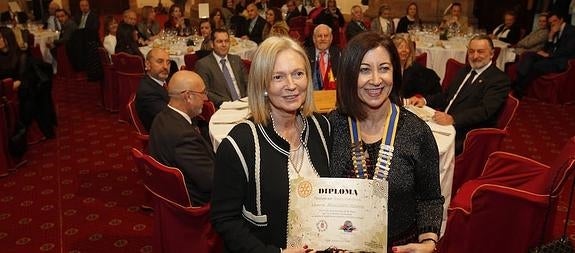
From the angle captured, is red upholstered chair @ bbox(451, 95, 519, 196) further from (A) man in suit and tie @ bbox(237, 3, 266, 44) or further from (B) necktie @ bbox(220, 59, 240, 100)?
(A) man in suit and tie @ bbox(237, 3, 266, 44)

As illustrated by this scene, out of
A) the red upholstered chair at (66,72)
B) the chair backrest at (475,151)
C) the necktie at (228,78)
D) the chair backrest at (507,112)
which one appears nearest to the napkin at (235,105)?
the necktie at (228,78)

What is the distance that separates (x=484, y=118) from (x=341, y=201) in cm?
286

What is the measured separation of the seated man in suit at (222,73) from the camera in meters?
5.18

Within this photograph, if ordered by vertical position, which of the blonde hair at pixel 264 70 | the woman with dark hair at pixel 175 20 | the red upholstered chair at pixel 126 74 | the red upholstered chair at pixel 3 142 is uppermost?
the blonde hair at pixel 264 70

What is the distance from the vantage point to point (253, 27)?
913cm

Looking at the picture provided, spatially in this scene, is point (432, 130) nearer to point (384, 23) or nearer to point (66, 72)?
point (384, 23)

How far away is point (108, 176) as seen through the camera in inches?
201

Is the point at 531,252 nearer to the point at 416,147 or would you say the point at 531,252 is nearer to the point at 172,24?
the point at 416,147

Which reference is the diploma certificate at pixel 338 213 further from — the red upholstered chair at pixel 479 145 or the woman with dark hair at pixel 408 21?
the woman with dark hair at pixel 408 21

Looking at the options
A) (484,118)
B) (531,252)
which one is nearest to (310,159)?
(531,252)

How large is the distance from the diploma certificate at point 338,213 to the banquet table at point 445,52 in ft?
20.5

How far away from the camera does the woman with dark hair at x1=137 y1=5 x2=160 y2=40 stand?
8174 mm

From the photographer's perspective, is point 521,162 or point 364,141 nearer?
point 364,141

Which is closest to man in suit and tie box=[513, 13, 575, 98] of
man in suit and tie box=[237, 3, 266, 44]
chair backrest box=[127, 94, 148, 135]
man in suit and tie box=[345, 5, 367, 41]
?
man in suit and tie box=[345, 5, 367, 41]
